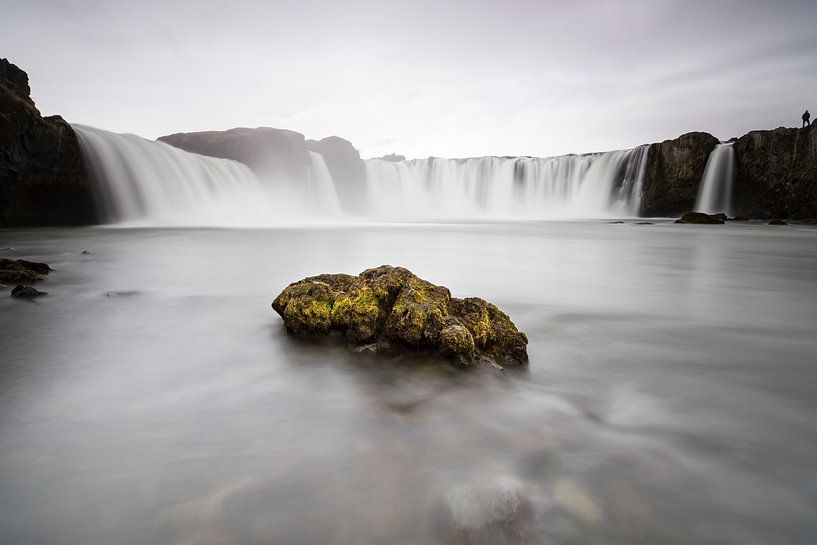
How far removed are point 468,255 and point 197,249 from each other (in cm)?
753

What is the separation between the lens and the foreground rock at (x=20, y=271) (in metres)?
6.62

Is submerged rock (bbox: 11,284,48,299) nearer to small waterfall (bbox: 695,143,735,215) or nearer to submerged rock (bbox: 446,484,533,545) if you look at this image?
submerged rock (bbox: 446,484,533,545)

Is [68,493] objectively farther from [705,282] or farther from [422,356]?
[705,282]

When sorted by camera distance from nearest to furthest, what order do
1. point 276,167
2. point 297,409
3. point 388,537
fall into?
point 388,537 < point 297,409 < point 276,167

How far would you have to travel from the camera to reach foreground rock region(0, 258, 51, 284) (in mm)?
6624

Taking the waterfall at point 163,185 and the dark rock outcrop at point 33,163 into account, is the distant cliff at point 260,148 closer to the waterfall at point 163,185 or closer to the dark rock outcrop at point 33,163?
the waterfall at point 163,185

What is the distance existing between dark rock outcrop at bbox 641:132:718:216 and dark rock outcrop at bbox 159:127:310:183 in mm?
31216

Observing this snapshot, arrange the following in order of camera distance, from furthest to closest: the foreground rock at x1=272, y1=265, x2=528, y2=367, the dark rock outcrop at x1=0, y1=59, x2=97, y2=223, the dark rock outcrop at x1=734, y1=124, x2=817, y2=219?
the dark rock outcrop at x1=734, y1=124, x2=817, y2=219 → the dark rock outcrop at x1=0, y1=59, x2=97, y2=223 → the foreground rock at x1=272, y1=265, x2=528, y2=367

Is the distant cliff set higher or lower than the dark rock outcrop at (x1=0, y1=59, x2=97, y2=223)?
higher

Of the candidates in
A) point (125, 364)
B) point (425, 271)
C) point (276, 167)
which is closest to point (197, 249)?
point (425, 271)

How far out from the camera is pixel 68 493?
1.88 meters

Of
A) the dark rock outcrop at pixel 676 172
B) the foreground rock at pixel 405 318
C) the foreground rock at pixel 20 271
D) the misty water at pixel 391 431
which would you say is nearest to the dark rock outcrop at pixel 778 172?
the dark rock outcrop at pixel 676 172

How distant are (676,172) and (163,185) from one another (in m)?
34.2

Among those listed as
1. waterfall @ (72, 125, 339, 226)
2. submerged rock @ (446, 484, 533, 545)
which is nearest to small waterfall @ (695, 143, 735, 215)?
waterfall @ (72, 125, 339, 226)
